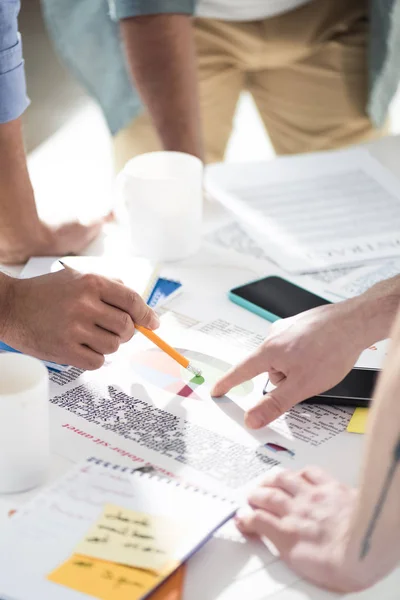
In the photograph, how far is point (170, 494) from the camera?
2.46 feet

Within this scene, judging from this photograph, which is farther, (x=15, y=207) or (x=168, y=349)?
(x=15, y=207)

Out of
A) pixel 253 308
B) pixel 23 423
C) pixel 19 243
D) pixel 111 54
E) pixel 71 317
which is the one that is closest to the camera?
pixel 23 423

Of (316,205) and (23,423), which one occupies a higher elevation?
(23,423)

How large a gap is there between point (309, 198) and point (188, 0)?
16.2 inches

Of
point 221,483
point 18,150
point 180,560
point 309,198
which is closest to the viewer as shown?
point 180,560

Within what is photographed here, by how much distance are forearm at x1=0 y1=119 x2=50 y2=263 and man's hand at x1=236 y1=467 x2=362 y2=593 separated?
0.63 metres

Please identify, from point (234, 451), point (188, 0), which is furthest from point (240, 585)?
point (188, 0)

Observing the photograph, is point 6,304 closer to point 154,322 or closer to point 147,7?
point 154,322

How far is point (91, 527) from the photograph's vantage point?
2.32ft

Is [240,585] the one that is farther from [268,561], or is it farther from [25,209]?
[25,209]

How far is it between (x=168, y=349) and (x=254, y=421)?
0.16m

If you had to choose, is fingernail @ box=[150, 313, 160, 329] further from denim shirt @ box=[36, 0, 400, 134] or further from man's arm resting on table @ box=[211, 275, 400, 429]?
denim shirt @ box=[36, 0, 400, 134]

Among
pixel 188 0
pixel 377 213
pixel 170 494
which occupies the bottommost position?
pixel 377 213

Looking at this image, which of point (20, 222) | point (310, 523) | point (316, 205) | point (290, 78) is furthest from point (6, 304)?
point (290, 78)
